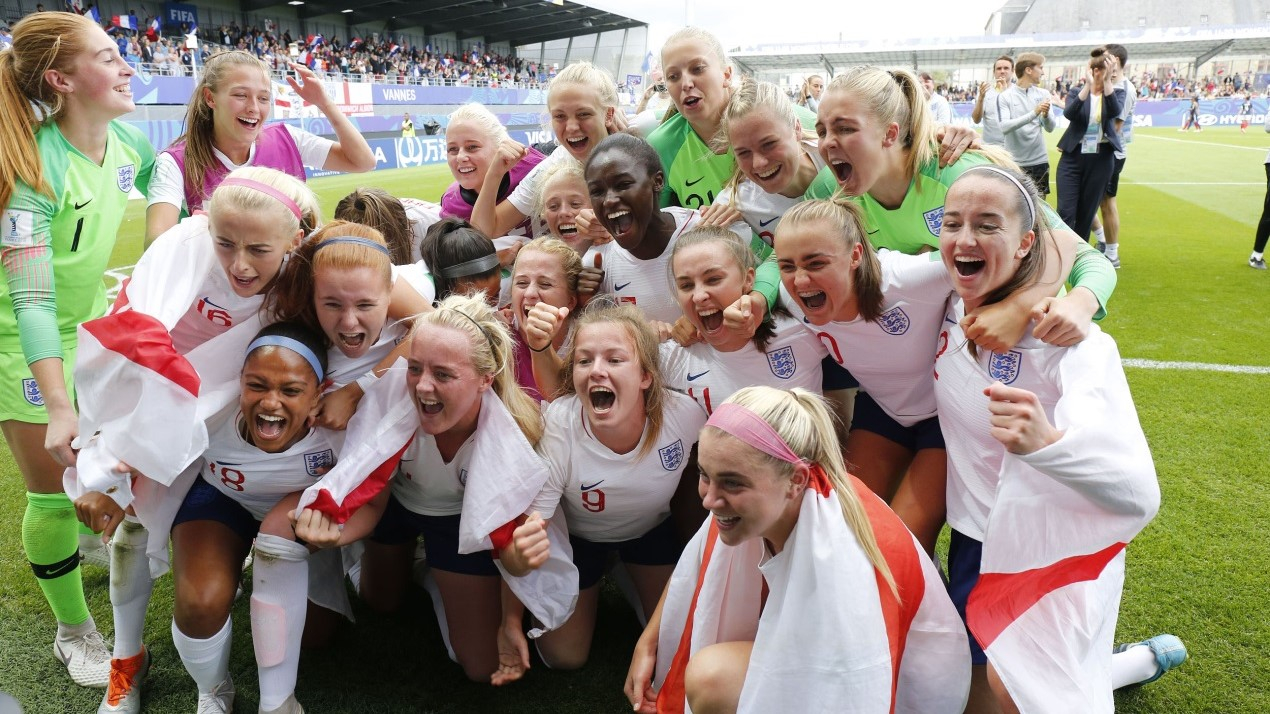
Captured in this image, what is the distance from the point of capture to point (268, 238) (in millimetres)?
2625

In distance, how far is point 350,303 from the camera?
2693mm

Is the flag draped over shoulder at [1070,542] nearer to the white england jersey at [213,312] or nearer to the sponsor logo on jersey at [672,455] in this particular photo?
the sponsor logo on jersey at [672,455]

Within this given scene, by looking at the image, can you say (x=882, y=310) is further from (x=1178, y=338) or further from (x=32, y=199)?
(x=1178, y=338)

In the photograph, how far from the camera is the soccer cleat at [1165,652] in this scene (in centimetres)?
278

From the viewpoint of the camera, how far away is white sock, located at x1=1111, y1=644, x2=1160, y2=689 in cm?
272

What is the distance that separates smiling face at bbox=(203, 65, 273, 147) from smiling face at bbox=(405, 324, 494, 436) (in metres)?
1.66

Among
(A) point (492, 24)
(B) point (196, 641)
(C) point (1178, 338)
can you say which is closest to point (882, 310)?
(B) point (196, 641)

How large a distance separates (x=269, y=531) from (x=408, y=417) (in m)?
0.57

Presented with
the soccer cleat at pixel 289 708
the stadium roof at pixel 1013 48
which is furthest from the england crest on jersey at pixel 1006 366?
the stadium roof at pixel 1013 48

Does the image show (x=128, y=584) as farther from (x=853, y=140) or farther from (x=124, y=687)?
(x=853, y=140)

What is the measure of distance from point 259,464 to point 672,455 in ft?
4.67

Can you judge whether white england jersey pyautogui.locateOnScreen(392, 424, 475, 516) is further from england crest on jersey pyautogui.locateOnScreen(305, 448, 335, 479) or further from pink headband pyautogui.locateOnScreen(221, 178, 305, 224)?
pink headband pyautogui.locateOnScreen(221, 178, 305, 224)

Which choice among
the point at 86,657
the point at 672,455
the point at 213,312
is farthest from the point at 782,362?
the point at 86,657

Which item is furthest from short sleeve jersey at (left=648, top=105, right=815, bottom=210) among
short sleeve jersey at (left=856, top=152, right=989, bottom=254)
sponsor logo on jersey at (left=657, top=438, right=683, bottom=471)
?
sponsor logo on jersey at (left=657, top=438, right=683, bottom=471)
